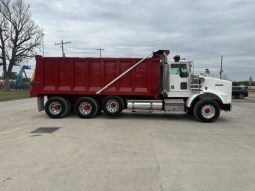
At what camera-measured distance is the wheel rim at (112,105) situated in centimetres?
1855

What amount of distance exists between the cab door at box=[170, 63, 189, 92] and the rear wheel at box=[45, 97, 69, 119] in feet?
16.6

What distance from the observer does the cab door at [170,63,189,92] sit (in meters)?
18.5

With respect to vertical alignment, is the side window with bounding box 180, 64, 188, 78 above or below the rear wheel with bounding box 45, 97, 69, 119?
above

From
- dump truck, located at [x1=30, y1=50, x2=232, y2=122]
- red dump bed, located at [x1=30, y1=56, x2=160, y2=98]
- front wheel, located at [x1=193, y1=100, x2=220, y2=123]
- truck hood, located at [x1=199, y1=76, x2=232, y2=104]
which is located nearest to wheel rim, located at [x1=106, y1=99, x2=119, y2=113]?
dump truck, located at [x1=30, y1=50, x2=232, y2=122]

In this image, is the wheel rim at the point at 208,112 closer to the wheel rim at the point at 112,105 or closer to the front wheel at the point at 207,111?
the front wheel at the point at 207,111

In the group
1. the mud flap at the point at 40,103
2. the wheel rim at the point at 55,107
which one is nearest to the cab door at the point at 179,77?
the wheel rim at the point at 55,107

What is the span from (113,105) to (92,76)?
66.6 inches

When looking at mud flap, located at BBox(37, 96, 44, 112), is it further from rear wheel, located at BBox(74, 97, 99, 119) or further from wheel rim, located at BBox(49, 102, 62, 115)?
rear wheel, located at BBox(74, 97, 99, 119)

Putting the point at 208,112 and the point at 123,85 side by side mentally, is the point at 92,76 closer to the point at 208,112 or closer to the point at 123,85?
the point at 123,85

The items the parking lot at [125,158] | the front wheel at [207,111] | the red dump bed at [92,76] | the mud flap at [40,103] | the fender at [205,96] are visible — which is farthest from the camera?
the mud flap at [40,103]

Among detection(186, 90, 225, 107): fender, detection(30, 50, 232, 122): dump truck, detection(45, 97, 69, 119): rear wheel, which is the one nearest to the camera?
detection(186, 90, 225, 107): fender

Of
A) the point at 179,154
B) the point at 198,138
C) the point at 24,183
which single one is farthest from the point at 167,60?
the point at 24,183

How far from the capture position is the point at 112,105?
18.6 m

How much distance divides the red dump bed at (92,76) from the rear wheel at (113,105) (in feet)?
0.91
